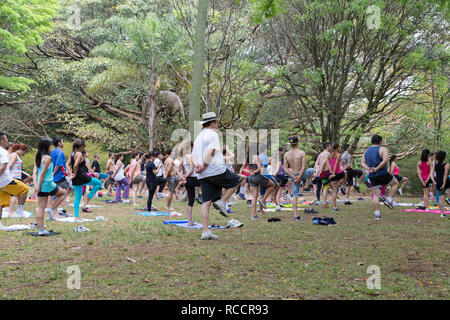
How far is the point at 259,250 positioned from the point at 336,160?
296 inches

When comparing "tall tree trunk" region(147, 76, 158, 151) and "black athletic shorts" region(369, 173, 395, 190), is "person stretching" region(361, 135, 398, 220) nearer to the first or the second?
"black athletic shorts" region(369, 173, 395, 190)

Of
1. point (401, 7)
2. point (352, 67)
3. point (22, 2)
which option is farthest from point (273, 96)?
point (22, 2)

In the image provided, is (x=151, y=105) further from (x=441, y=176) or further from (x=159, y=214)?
(x=441, y=176)

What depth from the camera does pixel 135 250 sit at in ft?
20.7

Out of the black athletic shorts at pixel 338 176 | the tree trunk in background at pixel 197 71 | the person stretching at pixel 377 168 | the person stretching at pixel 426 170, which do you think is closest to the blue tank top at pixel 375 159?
the person stretching at pixel 377 168

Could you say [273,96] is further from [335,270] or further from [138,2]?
[335,270]

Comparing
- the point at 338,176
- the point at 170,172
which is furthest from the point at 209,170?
the point at 338,176

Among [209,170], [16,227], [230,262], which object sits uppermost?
[209,170]

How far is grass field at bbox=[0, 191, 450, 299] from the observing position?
4.27 metres

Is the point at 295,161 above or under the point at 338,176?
above

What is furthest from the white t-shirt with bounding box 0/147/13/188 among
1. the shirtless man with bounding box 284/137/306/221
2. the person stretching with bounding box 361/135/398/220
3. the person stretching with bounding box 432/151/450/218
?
the person stretching with bounding box 432/151/450/218

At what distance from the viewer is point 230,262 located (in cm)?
558

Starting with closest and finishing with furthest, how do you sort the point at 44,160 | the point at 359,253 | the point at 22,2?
the point at 359,253 < the point at 44,160 < the point at 22,2

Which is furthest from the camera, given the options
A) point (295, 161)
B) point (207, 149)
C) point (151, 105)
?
point (151, 105)
